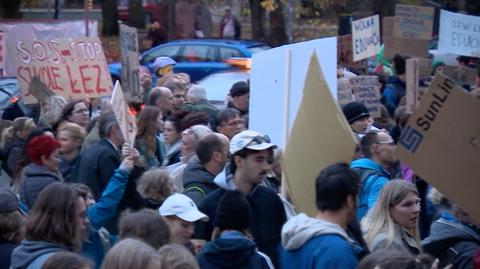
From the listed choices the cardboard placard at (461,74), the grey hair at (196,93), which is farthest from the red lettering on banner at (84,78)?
Result: the cardboard placard at (461,74)

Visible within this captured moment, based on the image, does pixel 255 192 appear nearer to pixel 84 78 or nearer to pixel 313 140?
pixel 313 140

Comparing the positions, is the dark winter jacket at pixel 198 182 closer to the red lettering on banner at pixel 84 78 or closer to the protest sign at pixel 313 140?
the protest sign at pixel 313 140

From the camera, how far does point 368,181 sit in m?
7.20

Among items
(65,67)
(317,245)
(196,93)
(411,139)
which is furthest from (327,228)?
(65,67)

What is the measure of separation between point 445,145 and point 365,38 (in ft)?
31.5

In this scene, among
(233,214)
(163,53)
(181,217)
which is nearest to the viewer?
(233,214)

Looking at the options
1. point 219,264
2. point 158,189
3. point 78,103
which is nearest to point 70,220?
point 219,264

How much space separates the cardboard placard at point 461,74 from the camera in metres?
14.1

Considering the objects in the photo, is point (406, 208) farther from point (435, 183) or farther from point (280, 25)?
point (280, 25)

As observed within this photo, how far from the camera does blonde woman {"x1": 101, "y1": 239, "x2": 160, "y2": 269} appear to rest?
14.5 feet

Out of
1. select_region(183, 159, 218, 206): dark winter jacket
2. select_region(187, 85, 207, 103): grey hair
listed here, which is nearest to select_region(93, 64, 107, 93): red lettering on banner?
select_region(187, 85, 207, 103): grey hair

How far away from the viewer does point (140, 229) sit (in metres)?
5.37

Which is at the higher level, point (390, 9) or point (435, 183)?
point (435, 183)

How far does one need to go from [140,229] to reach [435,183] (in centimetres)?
148
